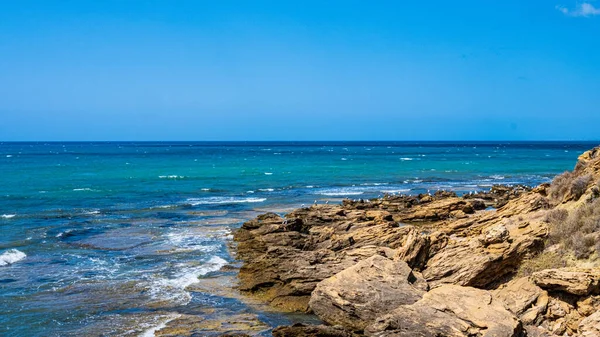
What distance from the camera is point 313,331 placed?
15.1 m

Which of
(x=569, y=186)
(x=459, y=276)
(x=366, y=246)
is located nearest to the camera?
(x=459, y=276)

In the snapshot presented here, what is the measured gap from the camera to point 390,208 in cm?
3734

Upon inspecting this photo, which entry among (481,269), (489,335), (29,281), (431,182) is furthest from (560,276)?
(431,182)

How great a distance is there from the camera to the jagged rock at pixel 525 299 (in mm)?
14586

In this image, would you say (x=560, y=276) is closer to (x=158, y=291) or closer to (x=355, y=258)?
(x=355, y=258)

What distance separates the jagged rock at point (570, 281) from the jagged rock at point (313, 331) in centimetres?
543

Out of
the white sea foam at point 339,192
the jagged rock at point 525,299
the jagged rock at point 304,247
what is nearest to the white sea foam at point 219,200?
the white sea foam at point 339,192

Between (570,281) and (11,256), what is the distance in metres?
24.1

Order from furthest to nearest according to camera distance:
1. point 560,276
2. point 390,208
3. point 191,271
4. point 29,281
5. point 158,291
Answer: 1. point 390,208
2. point 191,271
3. point 29,281
4. point 158,291
5. point 560,276

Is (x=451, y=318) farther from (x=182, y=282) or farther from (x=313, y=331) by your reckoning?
(x=182, y=282)

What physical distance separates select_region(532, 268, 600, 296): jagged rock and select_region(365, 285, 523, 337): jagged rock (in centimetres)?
188

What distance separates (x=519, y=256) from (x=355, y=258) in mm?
5906

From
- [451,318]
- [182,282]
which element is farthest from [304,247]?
[451,318]

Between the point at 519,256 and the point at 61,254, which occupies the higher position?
the point at 519,256
